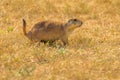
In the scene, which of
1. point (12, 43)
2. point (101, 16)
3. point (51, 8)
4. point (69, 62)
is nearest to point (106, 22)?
point (101, 16)

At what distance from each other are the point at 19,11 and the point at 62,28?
261 cm

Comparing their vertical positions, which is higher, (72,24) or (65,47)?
(72,24)

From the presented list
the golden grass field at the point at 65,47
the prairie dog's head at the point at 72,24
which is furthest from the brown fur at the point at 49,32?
the golden grass field at the point at 65,47

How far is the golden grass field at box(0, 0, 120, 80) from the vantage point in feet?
17.8

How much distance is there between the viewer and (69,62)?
5.73 metres

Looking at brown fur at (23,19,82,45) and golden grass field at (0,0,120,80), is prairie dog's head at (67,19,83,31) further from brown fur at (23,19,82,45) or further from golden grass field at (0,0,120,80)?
golden grass field at (0,0,120,80)

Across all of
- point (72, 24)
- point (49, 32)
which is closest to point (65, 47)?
point (49, 32)

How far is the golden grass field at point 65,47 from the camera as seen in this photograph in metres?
5.42

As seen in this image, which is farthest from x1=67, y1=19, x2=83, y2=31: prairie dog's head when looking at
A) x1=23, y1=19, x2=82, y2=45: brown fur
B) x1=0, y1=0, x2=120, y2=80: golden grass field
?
x1=0, y1=0, x2=120, y2=80: golden grass field

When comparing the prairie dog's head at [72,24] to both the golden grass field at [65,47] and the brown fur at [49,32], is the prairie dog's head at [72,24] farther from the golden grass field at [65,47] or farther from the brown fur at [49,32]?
the golden grass field at [65,47]

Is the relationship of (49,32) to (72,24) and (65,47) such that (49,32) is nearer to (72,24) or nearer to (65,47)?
(65,47)

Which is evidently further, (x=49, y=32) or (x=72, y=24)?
(x=72, y=24)

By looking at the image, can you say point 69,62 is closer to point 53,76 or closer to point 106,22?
point 53,76

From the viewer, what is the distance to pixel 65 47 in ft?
22.3
